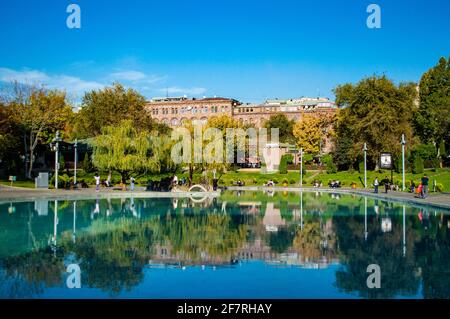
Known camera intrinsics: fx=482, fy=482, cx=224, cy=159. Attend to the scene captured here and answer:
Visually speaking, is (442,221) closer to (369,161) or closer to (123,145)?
(123,145)

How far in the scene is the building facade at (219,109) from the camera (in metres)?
102

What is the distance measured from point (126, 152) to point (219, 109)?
63.6 metres

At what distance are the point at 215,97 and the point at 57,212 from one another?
8304cm

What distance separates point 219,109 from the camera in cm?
10244

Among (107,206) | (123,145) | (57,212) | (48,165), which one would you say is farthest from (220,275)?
(48,165)

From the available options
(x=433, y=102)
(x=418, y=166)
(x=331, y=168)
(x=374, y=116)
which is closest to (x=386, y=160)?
(x=418, y=166)

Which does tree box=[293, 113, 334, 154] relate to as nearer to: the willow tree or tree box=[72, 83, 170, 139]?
A: tree box=[72, 83, 170, 139]

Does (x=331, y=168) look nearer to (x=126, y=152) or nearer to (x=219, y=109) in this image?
(x=126, y=152)

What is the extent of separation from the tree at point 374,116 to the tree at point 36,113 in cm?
3223

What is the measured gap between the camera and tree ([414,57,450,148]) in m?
58.6

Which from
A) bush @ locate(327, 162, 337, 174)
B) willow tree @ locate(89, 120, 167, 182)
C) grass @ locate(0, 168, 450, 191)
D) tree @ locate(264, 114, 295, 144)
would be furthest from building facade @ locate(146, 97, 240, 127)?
willow tree @ locate(89, 120, 167, 182)

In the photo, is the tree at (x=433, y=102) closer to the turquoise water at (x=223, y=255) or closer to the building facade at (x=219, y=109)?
the building facade at (x=219, y=109)

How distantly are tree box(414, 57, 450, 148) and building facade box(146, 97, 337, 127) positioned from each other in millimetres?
38134
